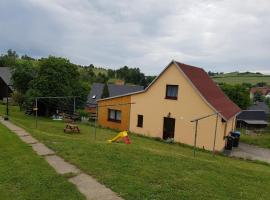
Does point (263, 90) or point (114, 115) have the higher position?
point (263, 90)

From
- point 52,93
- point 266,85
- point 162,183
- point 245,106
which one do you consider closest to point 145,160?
point 162,183

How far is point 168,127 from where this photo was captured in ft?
87.7

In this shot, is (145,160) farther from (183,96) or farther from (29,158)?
(183,96)

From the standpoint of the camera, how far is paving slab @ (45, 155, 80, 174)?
31.6ft

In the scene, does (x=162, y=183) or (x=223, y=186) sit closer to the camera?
(x=162, y=183)

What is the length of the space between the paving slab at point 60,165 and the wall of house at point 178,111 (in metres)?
15.0

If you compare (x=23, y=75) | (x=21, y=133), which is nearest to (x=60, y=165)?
(x=21, y=133)

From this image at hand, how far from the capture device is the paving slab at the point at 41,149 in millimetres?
11852

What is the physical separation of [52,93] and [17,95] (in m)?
5.93

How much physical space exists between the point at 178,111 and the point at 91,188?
723 inches

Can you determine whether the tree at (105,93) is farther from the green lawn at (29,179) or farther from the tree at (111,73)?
the tree at (111,73)

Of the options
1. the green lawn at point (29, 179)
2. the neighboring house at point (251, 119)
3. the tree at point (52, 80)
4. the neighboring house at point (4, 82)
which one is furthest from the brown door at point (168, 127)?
the neighboring house at point (251, 119)

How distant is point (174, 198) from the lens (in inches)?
304

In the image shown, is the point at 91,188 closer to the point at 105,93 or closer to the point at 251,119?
the point at 105,93
